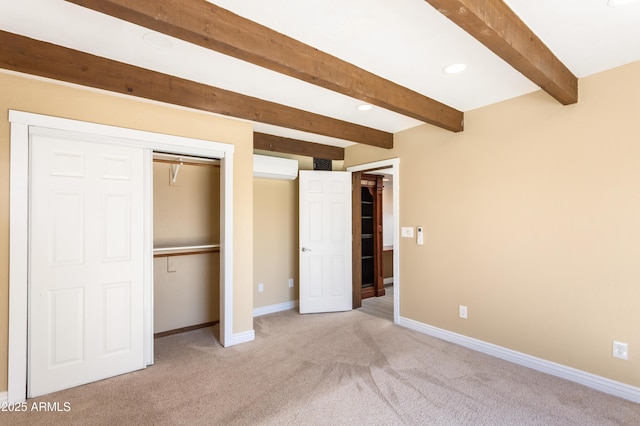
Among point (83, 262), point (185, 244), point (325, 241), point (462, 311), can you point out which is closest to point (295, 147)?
point (325, 241)

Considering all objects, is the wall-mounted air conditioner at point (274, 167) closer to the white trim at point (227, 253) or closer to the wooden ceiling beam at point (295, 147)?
the wooden ceiling beam at point (295, 147)

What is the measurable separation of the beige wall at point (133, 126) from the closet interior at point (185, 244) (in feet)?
1.51

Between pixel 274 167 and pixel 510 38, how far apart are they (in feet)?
10.0

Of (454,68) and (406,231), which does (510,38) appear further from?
(406,231)

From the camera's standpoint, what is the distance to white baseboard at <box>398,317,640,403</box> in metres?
2.32

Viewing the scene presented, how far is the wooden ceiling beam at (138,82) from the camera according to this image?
1.96m

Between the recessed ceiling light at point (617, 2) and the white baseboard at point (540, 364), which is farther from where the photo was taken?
the white baseboard at point (540, 364)

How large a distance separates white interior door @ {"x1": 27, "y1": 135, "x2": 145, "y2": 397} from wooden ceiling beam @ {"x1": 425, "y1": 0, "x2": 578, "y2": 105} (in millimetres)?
2652

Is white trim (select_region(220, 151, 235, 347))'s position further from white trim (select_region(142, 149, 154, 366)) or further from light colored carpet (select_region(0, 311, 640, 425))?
white trim (select_region(142, 149, 154, 366))

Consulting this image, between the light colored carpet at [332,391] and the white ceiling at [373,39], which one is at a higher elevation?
the white ceiling at [373,39]

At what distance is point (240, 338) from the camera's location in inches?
132

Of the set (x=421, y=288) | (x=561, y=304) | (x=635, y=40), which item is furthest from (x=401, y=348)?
(x=635, y=40)

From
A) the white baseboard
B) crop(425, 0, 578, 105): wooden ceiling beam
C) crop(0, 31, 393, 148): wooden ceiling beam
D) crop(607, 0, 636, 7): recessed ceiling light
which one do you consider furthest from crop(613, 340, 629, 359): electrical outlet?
crop(0, 31, 393, 148): wooden ceiling beam

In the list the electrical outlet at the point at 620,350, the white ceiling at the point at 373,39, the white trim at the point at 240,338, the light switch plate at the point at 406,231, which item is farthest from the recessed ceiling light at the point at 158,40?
the electrical outlet at the point at 620,350
